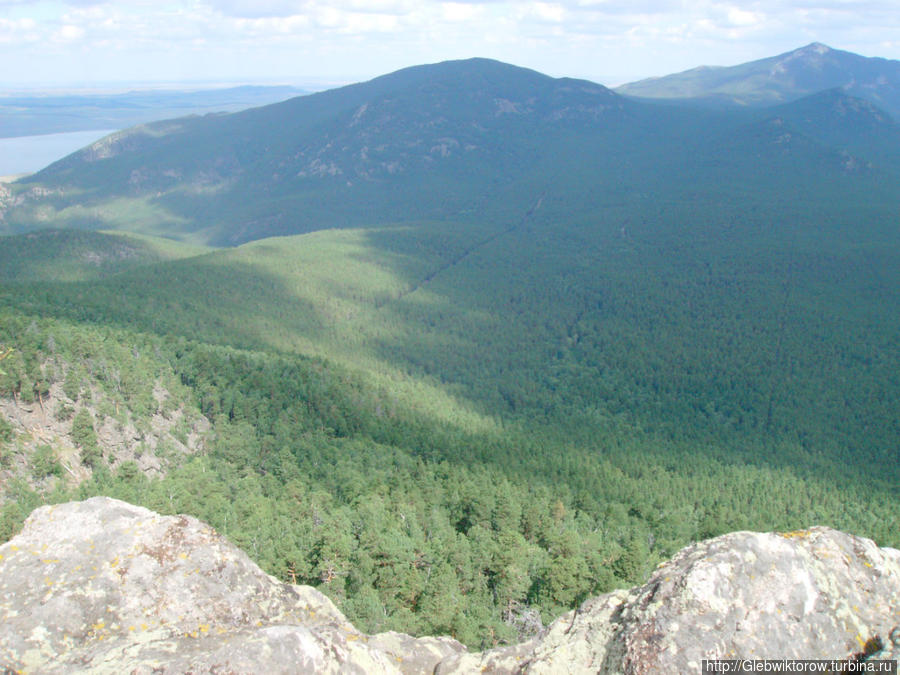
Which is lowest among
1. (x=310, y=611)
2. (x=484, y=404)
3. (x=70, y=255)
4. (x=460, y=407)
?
(x=484, y=404)

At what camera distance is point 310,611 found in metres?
25.0

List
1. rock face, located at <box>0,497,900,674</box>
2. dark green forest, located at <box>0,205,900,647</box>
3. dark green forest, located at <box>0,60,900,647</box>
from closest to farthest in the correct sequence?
rock face, located at <box>0,497,900,674</box>
dark green forest, located at <box>0,205,900,647</box>
dark green forest, located at <box>0,60,900,647</box>

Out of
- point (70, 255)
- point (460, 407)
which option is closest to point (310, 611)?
point (460, 407)

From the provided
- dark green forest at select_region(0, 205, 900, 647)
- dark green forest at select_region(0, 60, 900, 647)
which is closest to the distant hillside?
dark green forest at select_region(0, 60, 900, 647)

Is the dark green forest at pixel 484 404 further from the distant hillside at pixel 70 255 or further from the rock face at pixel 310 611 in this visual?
the rock face at pixel 310 611

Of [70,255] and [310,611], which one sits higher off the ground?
[310,611]

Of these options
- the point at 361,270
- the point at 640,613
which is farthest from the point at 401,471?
the point at 361,270

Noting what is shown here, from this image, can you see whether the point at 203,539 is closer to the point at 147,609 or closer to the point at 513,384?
the point at 147,609

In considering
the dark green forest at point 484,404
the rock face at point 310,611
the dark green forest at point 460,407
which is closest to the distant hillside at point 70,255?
the dark green forest at point 460,407

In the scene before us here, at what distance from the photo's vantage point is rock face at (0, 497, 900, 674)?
1873cm

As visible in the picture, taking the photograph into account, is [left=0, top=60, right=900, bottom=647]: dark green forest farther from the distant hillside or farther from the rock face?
the rock face

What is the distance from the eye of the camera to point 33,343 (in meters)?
63.6

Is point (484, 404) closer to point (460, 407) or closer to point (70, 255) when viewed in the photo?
point (460, 407)

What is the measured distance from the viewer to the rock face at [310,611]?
738 inches
